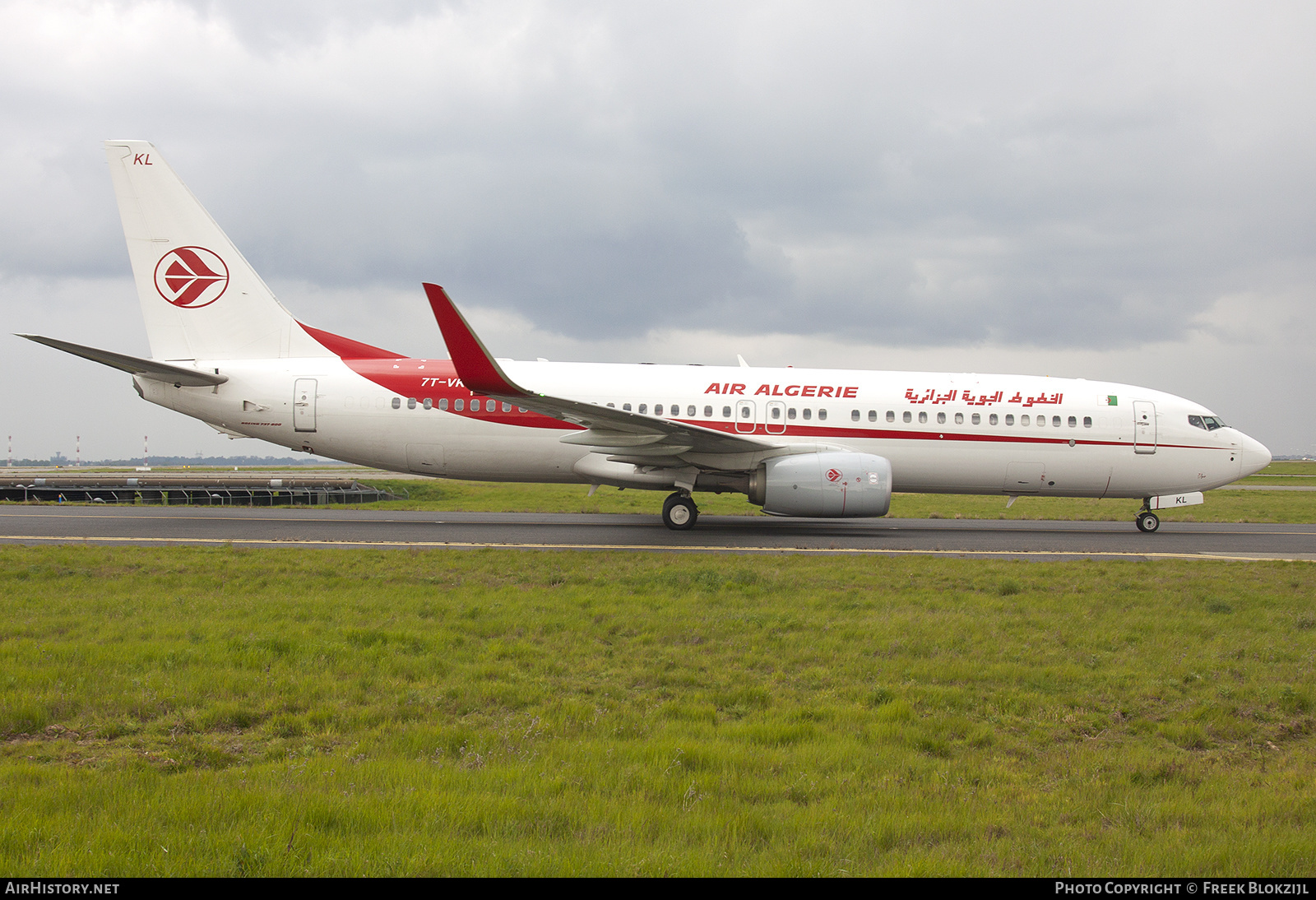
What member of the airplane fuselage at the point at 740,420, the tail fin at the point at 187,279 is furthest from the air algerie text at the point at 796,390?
the tail fin at the point at 187,279

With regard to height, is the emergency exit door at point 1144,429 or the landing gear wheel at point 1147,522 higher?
the emergency exit door at point 1144,429

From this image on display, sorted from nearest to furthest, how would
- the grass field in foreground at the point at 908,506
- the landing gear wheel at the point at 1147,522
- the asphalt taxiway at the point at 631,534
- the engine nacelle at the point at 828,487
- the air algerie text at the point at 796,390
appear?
the asphalt taxiway at the point at 631,534 → the engine nacelle at the point at 828,487 → the air algerie text at the point at 796,390 → the landing gear wheel at the point at 1147,522 → the grass field in foreground at the point at 908,506

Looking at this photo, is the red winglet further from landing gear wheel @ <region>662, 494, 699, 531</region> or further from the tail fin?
the tail fin

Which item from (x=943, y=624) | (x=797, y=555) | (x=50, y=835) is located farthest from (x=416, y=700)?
(x=797, y=555)

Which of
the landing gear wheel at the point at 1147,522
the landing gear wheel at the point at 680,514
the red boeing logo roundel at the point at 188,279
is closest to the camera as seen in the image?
the landing gear wheel at the point at 680,514

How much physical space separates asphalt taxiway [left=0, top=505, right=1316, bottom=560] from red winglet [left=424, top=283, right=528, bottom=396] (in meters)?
2.82

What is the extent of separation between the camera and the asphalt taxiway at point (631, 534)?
13.7m

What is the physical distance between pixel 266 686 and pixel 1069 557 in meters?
12.6

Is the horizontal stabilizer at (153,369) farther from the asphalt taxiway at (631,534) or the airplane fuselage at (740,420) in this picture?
the asphalt taxiway at (631,534)

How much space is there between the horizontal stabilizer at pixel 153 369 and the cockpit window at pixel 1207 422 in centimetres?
2176

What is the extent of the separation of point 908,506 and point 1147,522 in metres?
9.63

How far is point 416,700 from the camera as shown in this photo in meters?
5.48

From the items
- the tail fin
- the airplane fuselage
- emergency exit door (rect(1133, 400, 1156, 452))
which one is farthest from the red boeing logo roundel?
emergency exit door (rect(1133, 400, 1156, 452))

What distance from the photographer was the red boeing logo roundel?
17.6 meters
